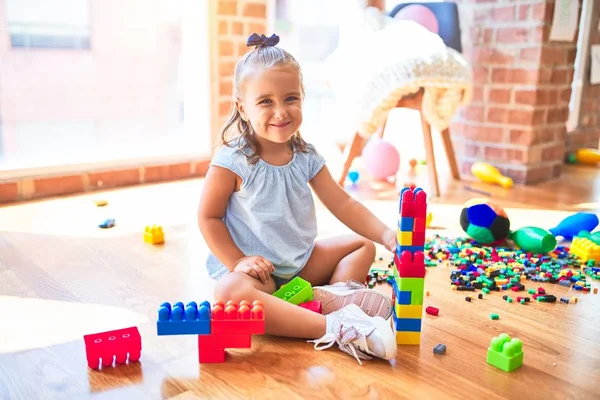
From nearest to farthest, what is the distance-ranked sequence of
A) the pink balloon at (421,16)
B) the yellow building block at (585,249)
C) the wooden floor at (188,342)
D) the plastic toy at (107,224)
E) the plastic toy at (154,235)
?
the wooden floor at (188,342) < the yellow building block at (585,249) < the plastic toy at (154,235) < the plastic toy at (107,224) < the pink balloon at (421,16)

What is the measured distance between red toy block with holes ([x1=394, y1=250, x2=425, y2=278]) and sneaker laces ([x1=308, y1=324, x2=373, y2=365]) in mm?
132

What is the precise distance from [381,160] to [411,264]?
1.42 m

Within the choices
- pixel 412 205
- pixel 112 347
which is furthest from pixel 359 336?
pixel 112 347

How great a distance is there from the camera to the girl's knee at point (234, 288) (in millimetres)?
1034

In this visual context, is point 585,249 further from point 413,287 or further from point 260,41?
point 260,41

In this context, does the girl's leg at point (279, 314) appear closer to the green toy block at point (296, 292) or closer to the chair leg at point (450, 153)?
the green toy block at point (296, 292)

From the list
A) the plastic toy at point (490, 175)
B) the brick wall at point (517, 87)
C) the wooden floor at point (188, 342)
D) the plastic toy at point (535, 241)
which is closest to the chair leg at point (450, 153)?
the plastic toy at point (490, 175)

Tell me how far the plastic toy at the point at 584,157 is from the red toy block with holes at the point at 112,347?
2658mm

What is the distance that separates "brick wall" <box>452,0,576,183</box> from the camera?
7.84ft

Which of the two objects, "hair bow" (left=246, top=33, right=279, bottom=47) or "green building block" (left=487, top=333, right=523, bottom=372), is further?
"hair bow" (left=246, top=33, right=279, bottom=47)

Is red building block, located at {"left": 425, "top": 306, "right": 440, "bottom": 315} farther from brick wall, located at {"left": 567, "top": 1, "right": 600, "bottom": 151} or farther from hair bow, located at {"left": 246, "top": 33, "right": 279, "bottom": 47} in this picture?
brick wall, located at {"left": 567, "top": 1, "right": 600, "bottom": 151}

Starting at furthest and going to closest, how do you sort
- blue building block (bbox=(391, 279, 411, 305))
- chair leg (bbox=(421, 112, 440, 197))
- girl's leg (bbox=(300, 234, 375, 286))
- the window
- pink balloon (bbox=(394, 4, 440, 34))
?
pink balloon (bbox=(394, 4, 440, 34)), chair leg (bbox=(421, 112, 440, 197)), the window, girl's leg (bbox=(300, 234, 375, 286)), blue building block (bbox=(391, 279, 411, 305))

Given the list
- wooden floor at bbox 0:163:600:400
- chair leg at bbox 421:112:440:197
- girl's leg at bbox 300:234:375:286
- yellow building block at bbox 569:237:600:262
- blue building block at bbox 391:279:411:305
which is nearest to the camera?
wooden floor at bbox 0:163:600:400

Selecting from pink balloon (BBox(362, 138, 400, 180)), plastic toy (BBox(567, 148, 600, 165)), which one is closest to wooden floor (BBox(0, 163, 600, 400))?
pink balloon (BBox(362, 138, 400, 180))
